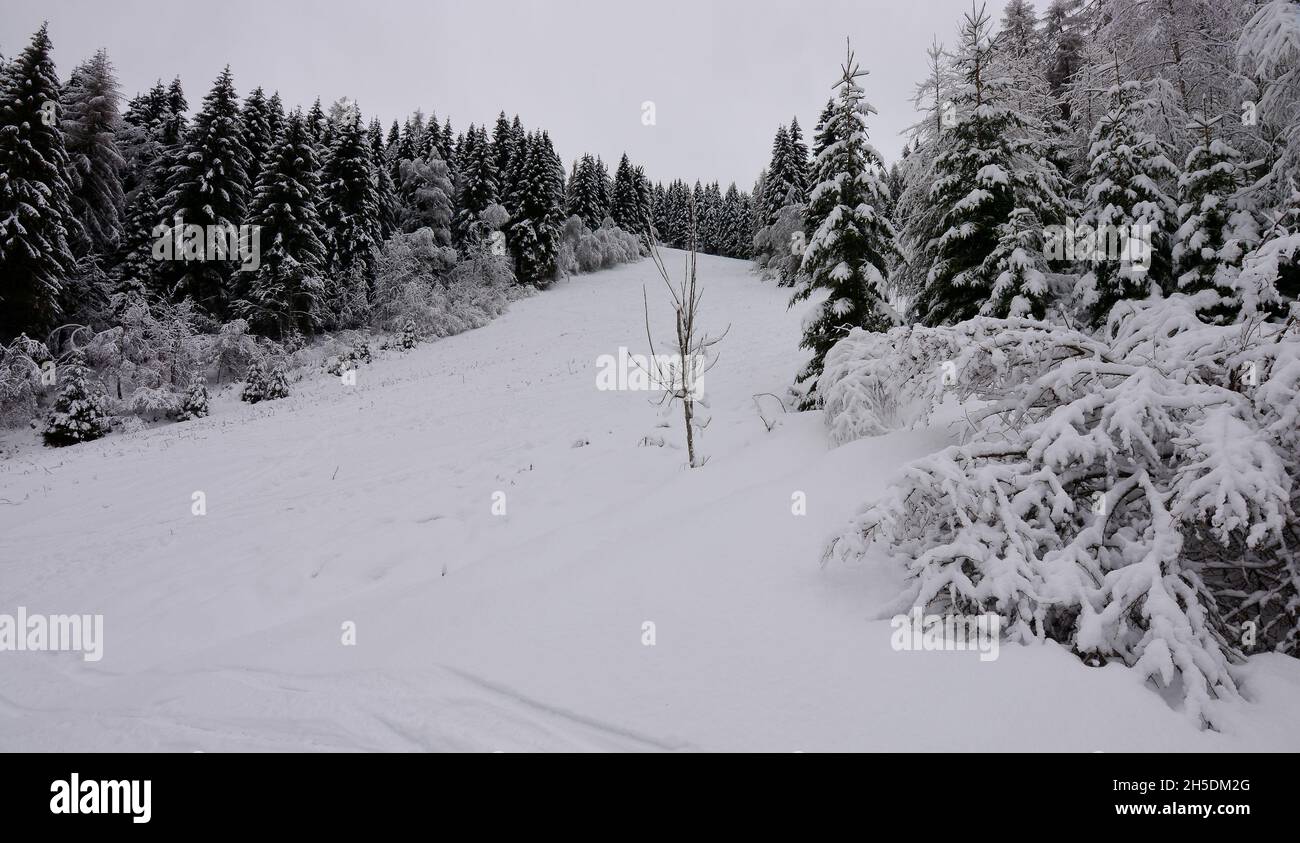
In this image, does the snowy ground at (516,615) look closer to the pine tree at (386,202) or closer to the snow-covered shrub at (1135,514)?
the snow-covered shrub at (1135,514)

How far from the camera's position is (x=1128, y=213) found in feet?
33.4

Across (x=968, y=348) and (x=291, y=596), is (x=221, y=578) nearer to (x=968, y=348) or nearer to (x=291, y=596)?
(x=291, y=596)

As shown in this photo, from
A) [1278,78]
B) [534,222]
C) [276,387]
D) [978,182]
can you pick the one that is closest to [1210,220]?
[1278,78]

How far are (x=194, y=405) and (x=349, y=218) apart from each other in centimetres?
1559

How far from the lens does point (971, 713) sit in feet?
8.98

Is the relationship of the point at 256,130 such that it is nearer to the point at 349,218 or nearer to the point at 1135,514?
the point at 349,218

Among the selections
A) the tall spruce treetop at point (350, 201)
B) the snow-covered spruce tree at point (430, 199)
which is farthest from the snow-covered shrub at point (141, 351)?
the snow-covered spruce tree at point (430, 199)

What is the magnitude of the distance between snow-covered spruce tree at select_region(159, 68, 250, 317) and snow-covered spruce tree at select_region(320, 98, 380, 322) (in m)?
4.18

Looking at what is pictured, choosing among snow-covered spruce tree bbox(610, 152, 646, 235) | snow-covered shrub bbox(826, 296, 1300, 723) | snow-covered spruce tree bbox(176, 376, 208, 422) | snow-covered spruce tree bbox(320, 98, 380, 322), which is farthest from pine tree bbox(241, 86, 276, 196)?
snow-covered shrub bbox(826, 296, 1300, 723)

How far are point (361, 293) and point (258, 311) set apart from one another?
5462 millimetres

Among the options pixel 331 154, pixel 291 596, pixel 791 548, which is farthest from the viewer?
pixel 331 154

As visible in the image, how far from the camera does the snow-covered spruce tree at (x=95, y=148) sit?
73.7ft

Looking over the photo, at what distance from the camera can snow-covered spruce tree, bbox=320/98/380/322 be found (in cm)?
2866

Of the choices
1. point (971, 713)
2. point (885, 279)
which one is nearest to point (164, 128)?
point (885, 279)
